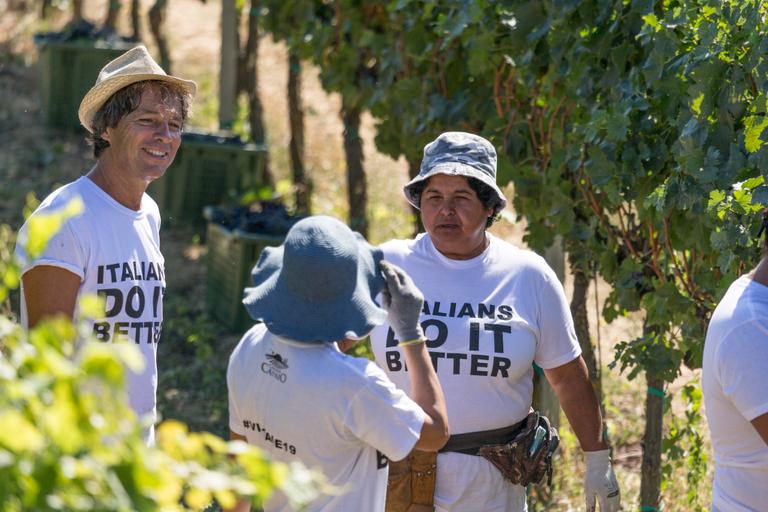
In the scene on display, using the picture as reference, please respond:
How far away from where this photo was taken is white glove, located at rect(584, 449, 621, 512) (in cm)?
335

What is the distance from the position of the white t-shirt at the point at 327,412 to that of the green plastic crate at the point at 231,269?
476cm

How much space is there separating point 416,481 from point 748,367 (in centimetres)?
98

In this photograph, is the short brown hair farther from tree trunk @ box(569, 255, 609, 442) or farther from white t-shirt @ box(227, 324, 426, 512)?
tree trunk @ box(569, 255, 609, 442)

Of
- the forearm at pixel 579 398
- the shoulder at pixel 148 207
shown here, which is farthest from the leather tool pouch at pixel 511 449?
the shoulder at pixel 148 207

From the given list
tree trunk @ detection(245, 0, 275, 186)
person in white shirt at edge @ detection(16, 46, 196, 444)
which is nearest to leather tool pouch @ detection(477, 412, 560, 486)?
person in white shirt at edge @ detection(16, 46, 196, 444)

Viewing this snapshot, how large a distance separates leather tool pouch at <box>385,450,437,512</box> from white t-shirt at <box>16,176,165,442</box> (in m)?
0.64

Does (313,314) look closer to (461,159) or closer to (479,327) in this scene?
(479,327)

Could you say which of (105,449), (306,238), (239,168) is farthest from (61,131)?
(105,449)

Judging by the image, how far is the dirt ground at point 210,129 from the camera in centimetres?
636

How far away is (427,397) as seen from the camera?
99.0 inches

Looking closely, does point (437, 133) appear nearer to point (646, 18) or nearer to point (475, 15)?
point (475, 15)

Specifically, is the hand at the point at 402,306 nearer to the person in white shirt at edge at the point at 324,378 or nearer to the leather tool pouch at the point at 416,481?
the person in white shirt at edge at the point at 324,378

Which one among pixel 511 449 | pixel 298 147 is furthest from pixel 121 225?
pixel 298 147

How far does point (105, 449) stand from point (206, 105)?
1164 centimetres
